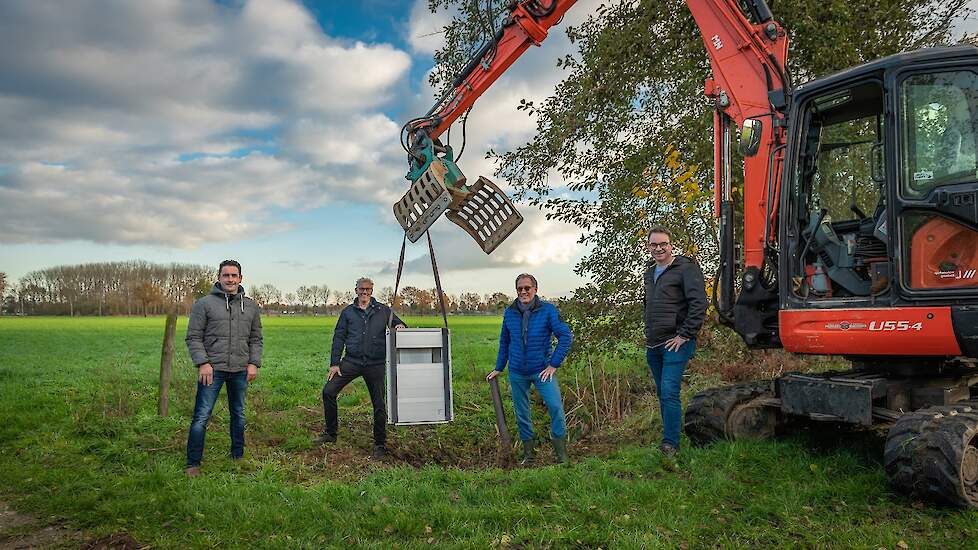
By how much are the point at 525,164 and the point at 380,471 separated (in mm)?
5404

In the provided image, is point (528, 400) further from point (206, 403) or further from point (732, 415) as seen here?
point (206, 403)

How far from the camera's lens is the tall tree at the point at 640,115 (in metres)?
8.74

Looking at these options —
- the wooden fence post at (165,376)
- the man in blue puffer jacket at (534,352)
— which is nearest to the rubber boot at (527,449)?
the man in blue puffer jacket at (534,352)

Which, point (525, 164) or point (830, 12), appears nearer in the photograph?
point (830, 12)

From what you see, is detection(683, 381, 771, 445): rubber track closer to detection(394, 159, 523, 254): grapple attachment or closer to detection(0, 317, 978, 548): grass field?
detection(0, 317, 978, 548): grass field

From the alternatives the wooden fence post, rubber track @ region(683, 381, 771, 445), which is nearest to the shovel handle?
rubber track @ region(683, 381, 771, 445)

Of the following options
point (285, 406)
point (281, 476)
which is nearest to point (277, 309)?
point (285, 406)

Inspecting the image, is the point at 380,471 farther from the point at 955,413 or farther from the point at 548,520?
the point at 955,413

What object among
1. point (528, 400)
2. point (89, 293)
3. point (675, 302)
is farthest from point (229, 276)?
point (89, 293)

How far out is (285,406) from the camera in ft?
34.4

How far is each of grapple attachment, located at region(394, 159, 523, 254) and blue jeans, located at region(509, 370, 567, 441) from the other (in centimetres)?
136

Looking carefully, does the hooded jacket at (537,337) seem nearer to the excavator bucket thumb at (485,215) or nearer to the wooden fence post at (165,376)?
the excavator bucket thumb at (485,215)

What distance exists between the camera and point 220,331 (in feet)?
21.5

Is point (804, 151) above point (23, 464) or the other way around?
above
